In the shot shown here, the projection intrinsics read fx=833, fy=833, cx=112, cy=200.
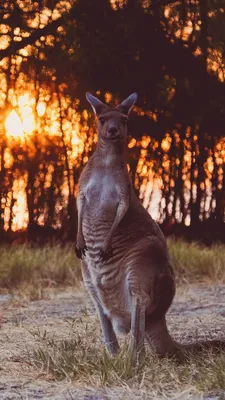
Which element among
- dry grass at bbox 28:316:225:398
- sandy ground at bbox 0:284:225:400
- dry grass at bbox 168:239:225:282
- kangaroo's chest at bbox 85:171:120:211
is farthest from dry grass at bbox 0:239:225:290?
dry grass at bbox 28:316:225:398

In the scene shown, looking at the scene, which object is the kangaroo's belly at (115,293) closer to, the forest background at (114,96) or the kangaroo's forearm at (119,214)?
the kangaroo's forearm at (119,214)

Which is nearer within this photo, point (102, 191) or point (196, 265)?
point (102, 191)

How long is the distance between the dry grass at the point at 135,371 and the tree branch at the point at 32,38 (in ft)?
22.6

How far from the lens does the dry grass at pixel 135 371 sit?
3.93 meters

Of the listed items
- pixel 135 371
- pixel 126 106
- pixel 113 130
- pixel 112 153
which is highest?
pixel 126 106

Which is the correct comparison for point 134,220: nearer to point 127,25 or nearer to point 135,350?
point 135,350

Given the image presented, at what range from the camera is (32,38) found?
10852 mm

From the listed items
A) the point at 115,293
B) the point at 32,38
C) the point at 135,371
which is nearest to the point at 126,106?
the point at 115,293

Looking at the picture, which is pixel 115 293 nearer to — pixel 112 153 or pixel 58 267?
pixel 112 153

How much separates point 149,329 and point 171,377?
24.5 inches

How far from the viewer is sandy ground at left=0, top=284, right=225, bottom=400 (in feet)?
12.8

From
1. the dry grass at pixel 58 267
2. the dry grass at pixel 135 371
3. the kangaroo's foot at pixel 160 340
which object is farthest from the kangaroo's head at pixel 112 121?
the dry grass at pixel 58 267

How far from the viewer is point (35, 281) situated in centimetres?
877

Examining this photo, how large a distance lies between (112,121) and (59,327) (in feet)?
7.47
